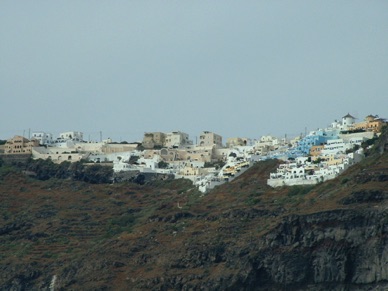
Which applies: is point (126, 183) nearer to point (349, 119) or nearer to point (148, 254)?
point (349, 119)

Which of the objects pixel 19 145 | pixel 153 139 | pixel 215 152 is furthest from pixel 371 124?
pixel 19 145

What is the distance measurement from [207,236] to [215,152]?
167ft

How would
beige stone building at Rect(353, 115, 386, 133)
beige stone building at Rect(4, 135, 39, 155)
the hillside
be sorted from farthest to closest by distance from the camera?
beige stone building at Rect(4, 135, 39, 155)
beige stone building at Rect(353, 115, 386, 133)
the hillside

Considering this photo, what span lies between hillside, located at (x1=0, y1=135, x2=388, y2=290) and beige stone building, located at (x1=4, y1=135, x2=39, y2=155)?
18.3 metres

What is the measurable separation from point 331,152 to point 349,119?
53.4 ft

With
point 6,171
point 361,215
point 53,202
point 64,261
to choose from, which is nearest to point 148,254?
point 64,261

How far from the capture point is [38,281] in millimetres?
108375

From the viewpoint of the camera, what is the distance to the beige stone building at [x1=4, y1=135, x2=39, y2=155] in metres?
153

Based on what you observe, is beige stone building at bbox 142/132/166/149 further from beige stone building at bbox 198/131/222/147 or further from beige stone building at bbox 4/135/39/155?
beige stone building at bbox 4/135/39/155

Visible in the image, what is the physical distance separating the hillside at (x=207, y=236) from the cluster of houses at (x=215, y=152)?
319cm

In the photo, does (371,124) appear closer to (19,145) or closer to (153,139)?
(153,139)

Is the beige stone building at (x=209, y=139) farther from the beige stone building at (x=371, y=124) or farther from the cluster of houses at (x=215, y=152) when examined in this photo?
the beige stone building at (x=371, y=124)

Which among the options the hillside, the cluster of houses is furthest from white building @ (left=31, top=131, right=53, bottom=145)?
the hillside

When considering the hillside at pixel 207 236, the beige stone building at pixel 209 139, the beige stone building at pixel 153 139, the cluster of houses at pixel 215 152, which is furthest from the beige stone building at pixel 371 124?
the beige stone building at pixel 153 139
